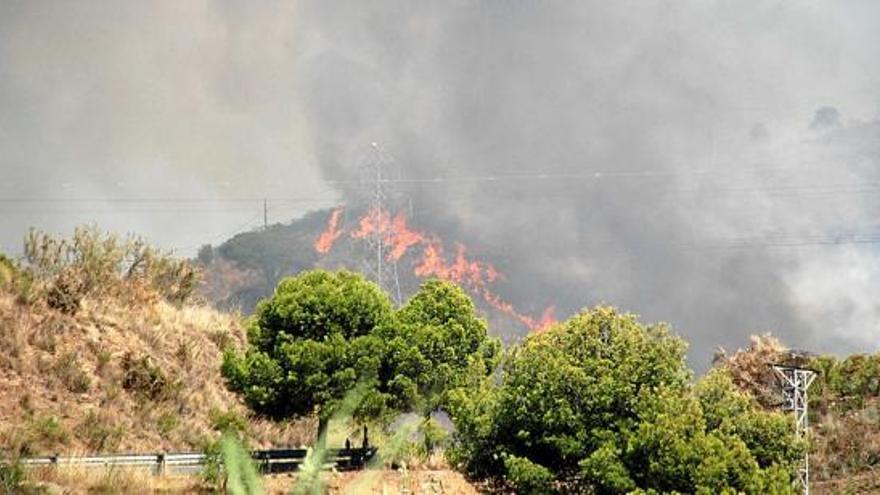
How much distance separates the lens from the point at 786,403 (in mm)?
40969

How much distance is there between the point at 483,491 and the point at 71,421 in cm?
1498

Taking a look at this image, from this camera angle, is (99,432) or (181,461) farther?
(99,432)

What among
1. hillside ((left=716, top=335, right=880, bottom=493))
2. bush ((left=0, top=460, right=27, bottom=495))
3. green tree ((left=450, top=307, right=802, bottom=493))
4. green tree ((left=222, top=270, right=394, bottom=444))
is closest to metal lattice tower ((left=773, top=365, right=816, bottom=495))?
green tree ((left=450, top=307, right=802, bottom=493))

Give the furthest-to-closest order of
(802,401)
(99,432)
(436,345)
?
(802,401) → (436,345) → (99,432)

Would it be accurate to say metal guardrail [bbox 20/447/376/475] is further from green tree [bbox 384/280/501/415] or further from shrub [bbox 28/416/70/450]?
green tree [bbox 384/280/501/415]

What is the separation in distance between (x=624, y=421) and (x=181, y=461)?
14.0 m

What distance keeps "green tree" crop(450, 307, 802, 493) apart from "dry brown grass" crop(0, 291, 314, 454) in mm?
14064

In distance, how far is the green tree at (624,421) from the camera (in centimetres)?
2322

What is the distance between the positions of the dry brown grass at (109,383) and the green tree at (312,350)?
573cm

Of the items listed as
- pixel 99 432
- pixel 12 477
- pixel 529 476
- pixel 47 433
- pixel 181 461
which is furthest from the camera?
pixel 99 432

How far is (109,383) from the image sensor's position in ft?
118

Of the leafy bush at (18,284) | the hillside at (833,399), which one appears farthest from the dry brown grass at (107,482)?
the hillside at (833,399)

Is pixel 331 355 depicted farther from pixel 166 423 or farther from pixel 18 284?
pixel 18 284

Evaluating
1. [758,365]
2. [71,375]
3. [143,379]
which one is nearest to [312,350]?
[71,375]
